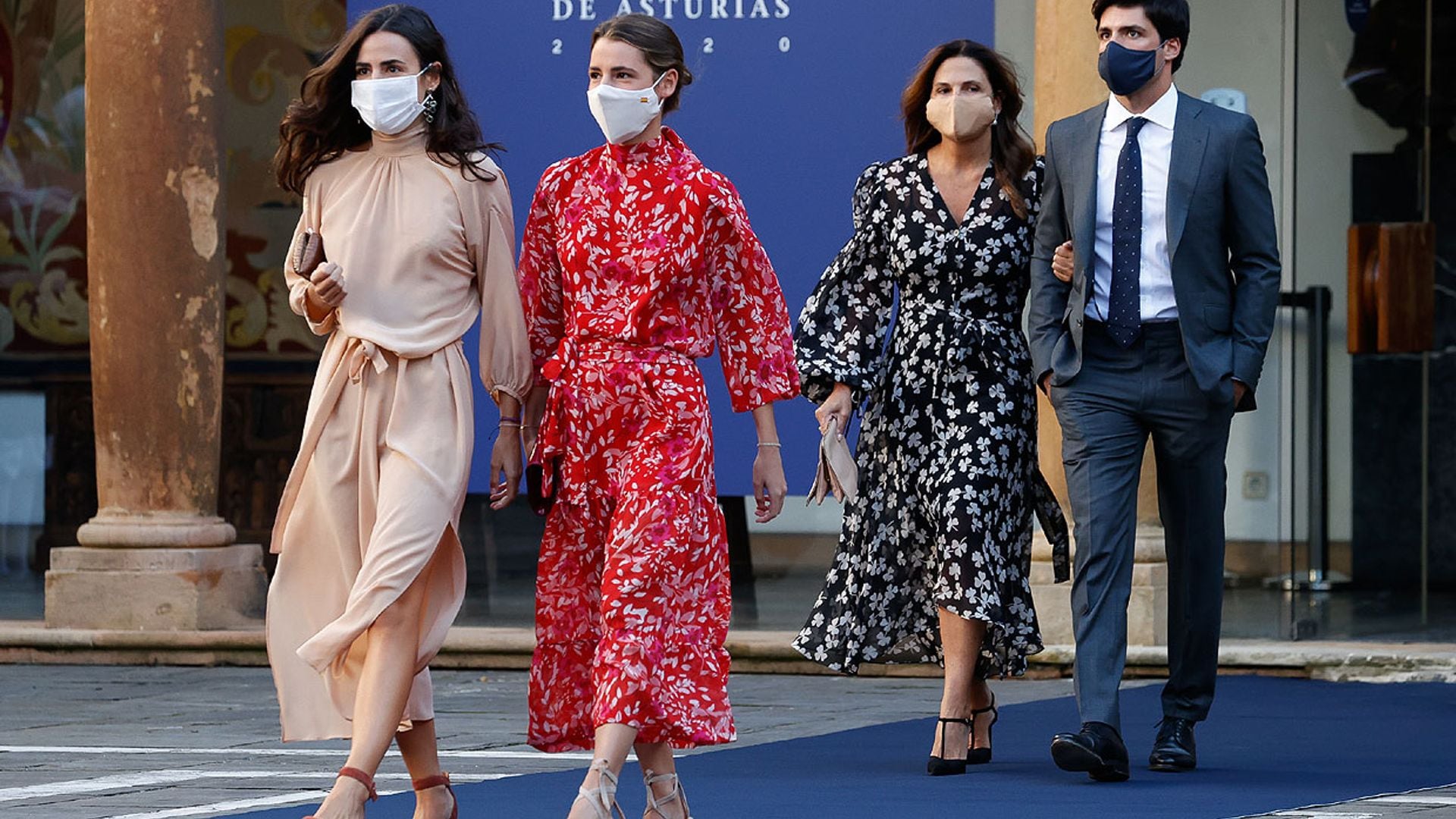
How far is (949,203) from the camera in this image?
7.07 metres

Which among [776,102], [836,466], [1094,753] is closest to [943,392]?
[836,466]

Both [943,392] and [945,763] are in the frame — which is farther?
[943,392]

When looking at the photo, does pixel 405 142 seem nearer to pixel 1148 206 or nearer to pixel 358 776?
pixel 358 776

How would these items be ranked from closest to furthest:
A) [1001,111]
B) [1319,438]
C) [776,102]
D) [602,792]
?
1. [602,792]
2. [1001,111]
3. [776,102]
4. [1319,438]

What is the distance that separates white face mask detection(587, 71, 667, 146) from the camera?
5.75 metres

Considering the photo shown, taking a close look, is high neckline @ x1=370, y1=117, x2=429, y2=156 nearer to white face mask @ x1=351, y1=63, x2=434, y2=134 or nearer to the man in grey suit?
white face mask @ x1=351, y1=63, x2=434, y2=134

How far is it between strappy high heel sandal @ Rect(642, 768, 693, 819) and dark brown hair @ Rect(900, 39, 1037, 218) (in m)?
2.07

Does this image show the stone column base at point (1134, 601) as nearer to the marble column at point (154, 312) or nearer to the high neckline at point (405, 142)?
the marble column at point (154, 312)

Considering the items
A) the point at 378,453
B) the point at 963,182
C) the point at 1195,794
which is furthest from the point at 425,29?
the point at 1195,794

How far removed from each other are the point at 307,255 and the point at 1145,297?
86.3 inches

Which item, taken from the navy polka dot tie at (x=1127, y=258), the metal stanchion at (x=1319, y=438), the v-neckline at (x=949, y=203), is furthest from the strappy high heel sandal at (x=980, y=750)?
the metal stanchion at (x=1319, y=438)

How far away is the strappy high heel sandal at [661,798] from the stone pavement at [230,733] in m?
1.04

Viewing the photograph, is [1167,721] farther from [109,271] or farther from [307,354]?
[307,354]

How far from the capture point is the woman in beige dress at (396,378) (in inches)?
225
